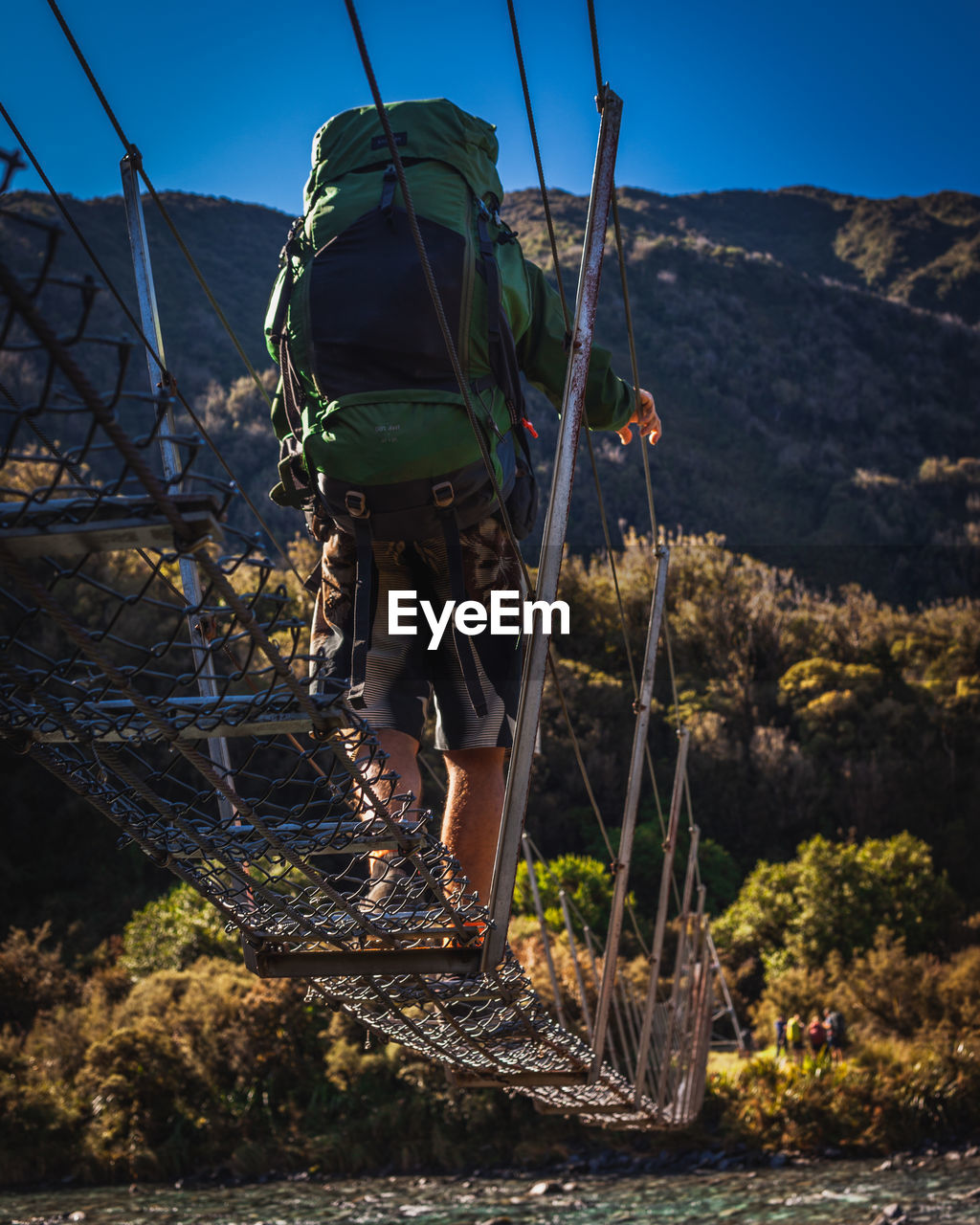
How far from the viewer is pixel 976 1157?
20.4ft

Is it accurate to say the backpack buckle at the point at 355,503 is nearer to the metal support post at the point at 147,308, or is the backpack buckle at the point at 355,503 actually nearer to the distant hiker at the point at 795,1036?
the metal support post at the point at 147,308

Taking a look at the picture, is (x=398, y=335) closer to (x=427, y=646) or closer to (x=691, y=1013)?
(x=427, y=646)

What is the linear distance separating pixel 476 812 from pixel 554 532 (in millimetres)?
415

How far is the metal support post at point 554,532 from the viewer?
3.99 ft

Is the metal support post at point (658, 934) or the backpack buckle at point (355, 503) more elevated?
the backpack buckle at point (355, 503)

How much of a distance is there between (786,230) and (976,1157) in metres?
31.9

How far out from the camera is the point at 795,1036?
23.6 ft

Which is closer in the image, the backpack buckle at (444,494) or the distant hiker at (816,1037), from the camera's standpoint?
the backpack buckle at (444,494)

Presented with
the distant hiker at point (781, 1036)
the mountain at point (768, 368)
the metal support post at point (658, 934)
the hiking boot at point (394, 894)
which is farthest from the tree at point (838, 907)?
the mountain at point (768, 368)

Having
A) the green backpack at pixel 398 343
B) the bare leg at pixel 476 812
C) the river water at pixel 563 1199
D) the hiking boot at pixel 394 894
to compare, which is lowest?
the river water at pixel 563 1199

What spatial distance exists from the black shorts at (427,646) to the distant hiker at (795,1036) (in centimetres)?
634

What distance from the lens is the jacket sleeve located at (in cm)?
157

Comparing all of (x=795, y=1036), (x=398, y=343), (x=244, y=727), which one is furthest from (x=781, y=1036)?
(x=244, y=727)

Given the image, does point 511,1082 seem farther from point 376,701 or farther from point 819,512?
point 819,512
